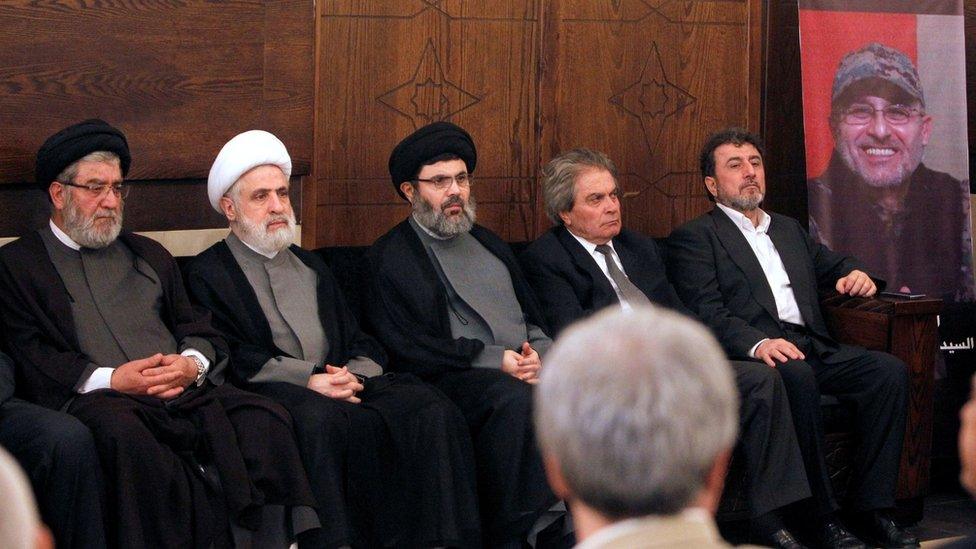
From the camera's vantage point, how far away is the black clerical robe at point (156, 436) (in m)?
3.64

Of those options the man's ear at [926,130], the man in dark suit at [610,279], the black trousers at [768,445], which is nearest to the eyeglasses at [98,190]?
the man in dark suit at [610,279]

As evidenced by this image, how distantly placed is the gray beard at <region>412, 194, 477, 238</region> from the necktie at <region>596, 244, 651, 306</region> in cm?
61

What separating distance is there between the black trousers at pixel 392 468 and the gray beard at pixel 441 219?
2.84ft

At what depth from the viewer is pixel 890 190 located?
571cm

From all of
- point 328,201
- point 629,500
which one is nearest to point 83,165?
point 328,201

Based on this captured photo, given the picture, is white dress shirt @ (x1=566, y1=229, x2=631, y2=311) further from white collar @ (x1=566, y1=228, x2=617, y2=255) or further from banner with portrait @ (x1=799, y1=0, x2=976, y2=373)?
banner with portrait @ (x1=799, y1=0, x2=976, y2=373)

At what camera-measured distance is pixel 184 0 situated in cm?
470

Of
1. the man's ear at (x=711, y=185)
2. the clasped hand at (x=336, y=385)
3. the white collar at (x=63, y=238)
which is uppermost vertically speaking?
the man's ear at (x=711, y=185)

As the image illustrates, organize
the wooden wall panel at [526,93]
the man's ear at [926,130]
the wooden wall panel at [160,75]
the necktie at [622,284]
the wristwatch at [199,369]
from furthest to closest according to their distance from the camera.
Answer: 1. the man's ear at [926,130]
2. the wooden wall panel at [526,93]
3. the necktie at [622,284]
4. the wooden wall panel at [160,75]
5. the wristwatch at [199,369]

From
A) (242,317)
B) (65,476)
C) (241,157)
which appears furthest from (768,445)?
(65,476)

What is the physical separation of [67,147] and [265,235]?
2.31 ft

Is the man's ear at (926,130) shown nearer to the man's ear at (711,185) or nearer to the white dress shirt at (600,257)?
the man's ear at (711,185)

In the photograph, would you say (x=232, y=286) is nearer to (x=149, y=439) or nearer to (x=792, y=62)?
(x=149, y=439)

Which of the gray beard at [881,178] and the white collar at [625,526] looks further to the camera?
the gray beard at [881,178]
